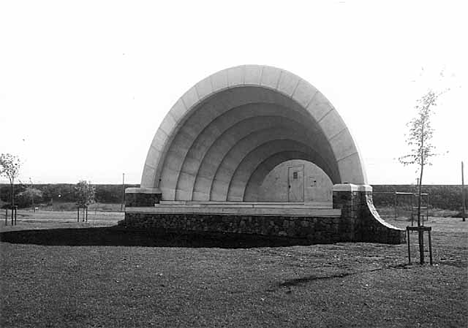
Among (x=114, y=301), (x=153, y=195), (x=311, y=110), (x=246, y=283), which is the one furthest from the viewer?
(x=153, y=195)

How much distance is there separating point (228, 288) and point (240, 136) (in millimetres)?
16474

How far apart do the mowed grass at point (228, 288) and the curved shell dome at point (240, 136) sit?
254 inches

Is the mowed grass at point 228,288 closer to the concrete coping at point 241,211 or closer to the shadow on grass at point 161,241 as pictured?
the shadow on grass at point 161,241

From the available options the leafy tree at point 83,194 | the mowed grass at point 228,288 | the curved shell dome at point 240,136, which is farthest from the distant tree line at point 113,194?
the mowed grass at point 228,288

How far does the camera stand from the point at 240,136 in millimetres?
23984

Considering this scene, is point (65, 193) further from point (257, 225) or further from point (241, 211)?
point (257, 225)

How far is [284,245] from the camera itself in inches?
569

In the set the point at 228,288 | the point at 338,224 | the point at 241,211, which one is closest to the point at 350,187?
the point at 338,224

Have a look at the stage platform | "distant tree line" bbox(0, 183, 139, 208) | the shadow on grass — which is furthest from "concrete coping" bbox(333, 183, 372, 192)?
"distant tree line" bbox(0, 183, 139, 208)

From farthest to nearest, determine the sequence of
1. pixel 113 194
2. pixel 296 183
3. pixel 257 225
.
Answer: pixel 113 194, pixel 296 183, pixel 257 225

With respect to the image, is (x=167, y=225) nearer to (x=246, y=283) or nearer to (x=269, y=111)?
(x=269, y=111)

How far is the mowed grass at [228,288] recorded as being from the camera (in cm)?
618

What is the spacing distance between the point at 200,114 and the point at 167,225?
18.0 feet

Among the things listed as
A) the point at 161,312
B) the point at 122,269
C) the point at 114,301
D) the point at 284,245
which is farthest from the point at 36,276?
the point at 284,245
